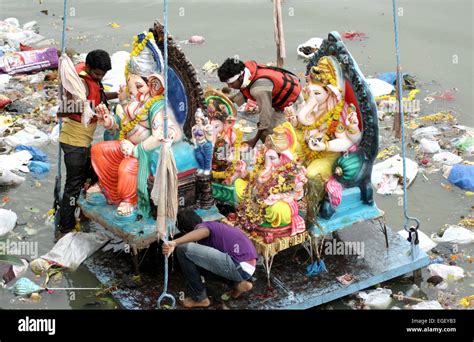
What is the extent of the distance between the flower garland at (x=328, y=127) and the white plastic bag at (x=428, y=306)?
160cm

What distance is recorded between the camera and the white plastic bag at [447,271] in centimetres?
798

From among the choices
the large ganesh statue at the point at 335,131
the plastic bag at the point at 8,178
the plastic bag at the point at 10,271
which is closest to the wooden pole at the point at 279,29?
the large ganesh statue at the point at 335,131

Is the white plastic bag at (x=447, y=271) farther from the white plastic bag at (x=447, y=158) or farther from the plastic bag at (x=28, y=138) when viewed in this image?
the plastic bag at (x=28, y=138)

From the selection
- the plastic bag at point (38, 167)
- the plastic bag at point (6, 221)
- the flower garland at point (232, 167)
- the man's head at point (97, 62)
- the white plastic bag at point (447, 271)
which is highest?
the man's head at point (97, 62)

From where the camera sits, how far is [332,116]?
308 inches

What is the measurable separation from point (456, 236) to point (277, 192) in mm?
2188

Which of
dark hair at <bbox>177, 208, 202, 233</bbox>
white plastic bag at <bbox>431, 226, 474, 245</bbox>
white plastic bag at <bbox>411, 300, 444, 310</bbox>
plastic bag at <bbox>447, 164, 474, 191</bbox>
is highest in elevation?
dark hair at <bbox>177, 208, 202, 233</bbox>

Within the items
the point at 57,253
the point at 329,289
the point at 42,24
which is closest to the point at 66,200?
the point at 57,253

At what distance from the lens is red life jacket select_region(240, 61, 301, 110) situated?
29.1ft

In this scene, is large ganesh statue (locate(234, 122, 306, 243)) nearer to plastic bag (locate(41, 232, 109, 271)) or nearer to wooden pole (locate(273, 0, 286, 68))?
plastic bag (locate(41, 232, 109, 271))

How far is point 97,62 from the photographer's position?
8102mm

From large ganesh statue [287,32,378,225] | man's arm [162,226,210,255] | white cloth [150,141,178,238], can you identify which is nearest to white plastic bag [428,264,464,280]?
large ganesh statue [287,32,378,225]

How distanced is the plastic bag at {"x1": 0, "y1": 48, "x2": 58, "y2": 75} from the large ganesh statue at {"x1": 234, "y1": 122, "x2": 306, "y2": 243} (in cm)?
614

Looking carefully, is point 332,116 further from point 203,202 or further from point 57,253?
point 57,253
